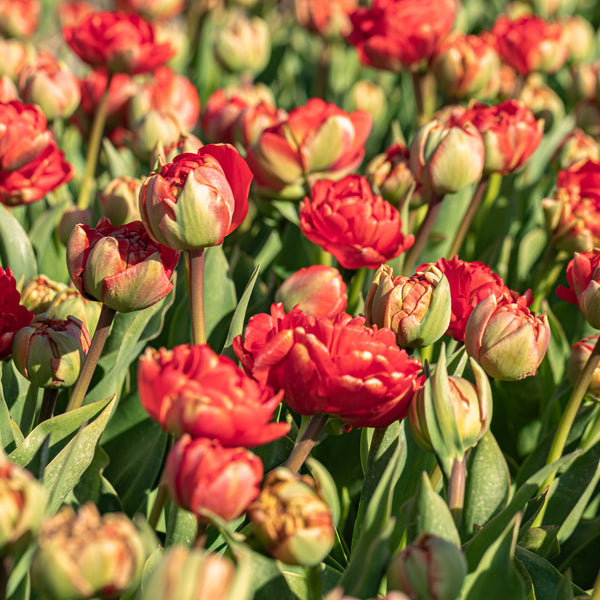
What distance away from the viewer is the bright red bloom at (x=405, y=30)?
1.45m

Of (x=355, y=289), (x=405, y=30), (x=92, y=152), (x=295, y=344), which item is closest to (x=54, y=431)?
(x=295, y=344)

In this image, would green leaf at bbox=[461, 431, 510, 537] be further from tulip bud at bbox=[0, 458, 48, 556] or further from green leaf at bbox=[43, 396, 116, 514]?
tulip bud at bbox=[0, 458, 48, 556]

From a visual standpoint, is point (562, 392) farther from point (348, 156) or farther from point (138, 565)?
point (138, 565)

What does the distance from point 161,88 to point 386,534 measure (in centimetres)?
114

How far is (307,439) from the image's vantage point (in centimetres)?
68

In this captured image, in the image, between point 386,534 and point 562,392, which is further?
point 562,392

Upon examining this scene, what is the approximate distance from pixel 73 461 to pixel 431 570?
335 millimetres

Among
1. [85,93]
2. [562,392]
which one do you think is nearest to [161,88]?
[85,93]

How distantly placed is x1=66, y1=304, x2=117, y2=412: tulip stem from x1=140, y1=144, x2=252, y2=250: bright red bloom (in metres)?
0.09

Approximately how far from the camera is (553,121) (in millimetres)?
1752

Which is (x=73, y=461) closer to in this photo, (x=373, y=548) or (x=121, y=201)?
(x=373, y=548)

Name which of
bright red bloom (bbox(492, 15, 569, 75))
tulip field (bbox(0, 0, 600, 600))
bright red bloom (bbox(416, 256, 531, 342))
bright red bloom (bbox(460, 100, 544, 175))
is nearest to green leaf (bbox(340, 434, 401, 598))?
tulip field (bbox(0, 0, 600, 600))

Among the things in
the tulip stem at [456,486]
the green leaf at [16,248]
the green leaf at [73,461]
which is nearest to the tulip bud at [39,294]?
the green leaf at [16,248]

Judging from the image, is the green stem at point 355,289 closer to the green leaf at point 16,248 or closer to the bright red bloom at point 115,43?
the green leaf at point 16,248
